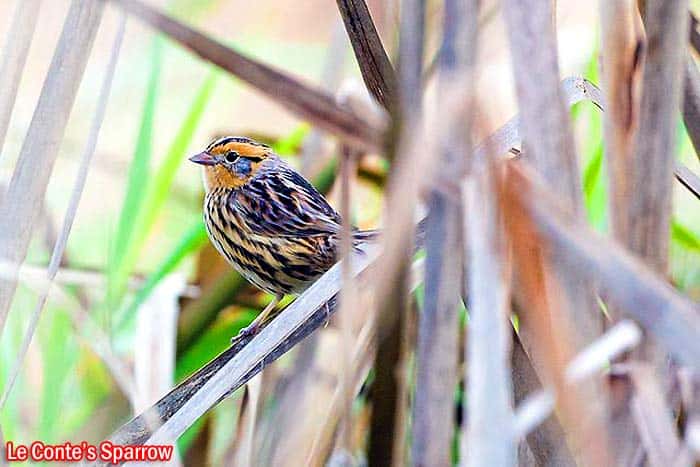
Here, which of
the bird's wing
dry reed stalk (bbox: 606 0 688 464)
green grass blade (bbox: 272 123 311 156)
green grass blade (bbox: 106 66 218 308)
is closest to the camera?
dry reed stalk (bbox: 606 0 688 464)

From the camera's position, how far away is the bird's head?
206 centimetres

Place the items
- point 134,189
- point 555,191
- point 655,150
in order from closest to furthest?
point 555,191
point 655,150
point 134,189

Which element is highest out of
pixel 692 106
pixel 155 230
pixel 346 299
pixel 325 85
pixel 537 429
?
pixel 325 85

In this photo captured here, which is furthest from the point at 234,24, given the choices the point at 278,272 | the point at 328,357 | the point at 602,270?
the point at 602,270

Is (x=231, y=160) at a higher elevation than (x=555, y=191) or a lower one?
higher

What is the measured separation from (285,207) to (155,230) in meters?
0.74

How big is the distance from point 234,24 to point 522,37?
238 cm

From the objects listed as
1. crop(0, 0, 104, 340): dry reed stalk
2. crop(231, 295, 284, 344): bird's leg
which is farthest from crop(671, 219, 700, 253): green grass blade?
crop(0, 0, 104, 340): dry reed stalk

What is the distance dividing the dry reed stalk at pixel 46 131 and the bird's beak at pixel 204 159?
91 centimetres

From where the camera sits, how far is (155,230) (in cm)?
265

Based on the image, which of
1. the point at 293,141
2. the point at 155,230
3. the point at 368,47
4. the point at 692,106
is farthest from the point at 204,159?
the point at 692,106

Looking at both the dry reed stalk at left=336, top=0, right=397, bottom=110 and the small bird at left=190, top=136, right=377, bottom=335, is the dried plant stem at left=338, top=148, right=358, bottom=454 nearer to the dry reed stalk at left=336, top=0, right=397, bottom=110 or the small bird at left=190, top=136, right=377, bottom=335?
the dry reed stalk at left=336, top=0, right=397, bottom=110

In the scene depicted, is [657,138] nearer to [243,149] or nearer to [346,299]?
[346,299]

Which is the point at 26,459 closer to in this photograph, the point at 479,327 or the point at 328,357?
the point at 328,357
